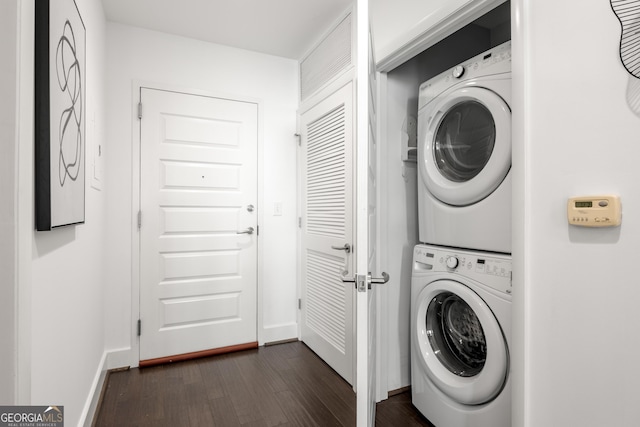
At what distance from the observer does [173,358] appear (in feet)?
8.02

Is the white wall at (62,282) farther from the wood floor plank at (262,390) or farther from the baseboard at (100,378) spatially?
the wood floor plank at (262,390)

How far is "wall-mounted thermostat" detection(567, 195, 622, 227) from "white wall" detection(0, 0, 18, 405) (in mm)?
1468

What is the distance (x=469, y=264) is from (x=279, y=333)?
1882 millimetres

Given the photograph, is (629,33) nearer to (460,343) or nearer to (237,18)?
(460,343)

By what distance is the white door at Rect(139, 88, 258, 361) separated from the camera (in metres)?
2.42

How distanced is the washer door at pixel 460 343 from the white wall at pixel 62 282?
151 cm

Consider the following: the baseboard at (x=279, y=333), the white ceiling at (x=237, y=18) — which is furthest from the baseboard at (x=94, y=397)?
the white ceiling at (x=237, y=18)

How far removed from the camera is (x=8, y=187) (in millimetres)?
722

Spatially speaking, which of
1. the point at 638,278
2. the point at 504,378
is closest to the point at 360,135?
the point at 638,278

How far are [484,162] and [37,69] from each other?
1.69 m

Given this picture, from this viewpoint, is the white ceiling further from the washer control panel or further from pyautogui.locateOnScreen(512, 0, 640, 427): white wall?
the washer control panel

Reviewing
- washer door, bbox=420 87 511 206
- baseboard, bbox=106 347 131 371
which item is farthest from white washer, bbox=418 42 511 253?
baseboard, bbox=106 347 131 371

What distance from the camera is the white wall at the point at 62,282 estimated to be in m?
0.76

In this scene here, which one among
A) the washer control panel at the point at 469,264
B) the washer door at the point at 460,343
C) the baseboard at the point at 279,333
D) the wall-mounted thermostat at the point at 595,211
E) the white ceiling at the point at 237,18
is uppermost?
the white ceiling at the point at 237,18
